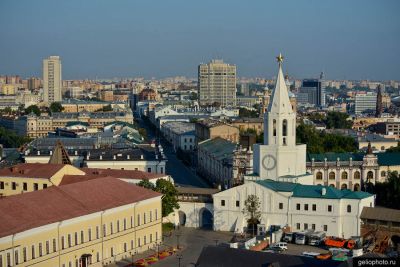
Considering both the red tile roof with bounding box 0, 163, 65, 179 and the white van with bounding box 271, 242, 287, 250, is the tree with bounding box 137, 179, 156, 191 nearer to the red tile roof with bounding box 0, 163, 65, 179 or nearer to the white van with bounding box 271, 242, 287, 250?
the red tile roof with bounding box 0, 163, 65, 179

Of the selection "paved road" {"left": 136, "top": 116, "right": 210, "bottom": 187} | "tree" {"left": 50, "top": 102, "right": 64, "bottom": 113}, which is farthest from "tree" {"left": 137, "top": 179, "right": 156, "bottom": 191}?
Result: "tree" {"left": 50, "top": 102, "right": 64, "bottom": 113}

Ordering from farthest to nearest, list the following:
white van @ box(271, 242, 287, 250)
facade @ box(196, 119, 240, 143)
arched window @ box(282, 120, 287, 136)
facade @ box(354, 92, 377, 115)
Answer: facade @ box(354, 92, 377, 115), facade @ box(196, 119, 240, 143), arched window @ box(282, 120, 287, 136), white van @ box(271, 242, 287, 250)

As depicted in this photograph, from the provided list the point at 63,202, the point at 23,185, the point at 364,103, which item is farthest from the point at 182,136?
the point at 364,103

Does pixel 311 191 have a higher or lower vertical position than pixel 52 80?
lower

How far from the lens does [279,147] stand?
36719 mm

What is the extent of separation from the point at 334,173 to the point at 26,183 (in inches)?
747

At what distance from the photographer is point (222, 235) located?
34312 mm

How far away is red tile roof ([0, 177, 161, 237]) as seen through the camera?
25.2 meters

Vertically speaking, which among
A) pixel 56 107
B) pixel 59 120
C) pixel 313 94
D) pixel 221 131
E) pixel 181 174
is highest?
pixel 313 94

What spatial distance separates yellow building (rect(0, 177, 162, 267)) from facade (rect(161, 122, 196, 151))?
140ft

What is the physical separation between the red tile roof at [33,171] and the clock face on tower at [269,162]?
9.34m

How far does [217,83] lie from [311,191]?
391 feet

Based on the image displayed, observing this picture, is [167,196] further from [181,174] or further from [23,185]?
[181,174]

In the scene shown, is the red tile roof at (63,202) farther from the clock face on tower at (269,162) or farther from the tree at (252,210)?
the clock face on tower at (269,162)
